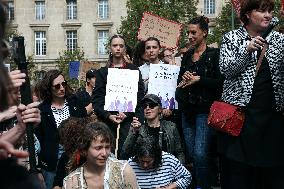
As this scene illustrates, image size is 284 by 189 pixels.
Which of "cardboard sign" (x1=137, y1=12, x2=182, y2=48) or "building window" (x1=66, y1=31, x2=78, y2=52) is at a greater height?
"building window" (x1=66, y1=31, x2=78, y2=52)

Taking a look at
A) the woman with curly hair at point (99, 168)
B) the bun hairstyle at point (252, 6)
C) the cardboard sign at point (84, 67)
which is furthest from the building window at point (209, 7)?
the bun hairstyle at point (252, 6)

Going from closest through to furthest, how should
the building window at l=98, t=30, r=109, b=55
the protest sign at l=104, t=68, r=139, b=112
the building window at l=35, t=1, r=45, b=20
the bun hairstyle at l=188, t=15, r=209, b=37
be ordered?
the bun hairstyle at l=188, t=15, r=209, b=37 → the protest sign at l=104, t=68, r=139, b=112 → the building window at l=98, t=30, r=109, b=55 → the building window at l=35, t=1, r=45, b=20

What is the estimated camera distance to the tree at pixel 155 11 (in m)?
37.6

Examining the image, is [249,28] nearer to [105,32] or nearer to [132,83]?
[132,83]

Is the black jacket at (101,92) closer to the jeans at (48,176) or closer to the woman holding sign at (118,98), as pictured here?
the woman holding sign at (118,98)

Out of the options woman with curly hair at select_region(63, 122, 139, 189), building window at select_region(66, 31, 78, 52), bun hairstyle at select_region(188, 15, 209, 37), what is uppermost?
building window at select_region(66, 31, 78, 52)

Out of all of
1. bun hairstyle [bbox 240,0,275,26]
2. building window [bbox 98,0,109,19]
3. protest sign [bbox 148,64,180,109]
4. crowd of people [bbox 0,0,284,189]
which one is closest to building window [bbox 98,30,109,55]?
Result: building window [bbox 98,0,109,19]

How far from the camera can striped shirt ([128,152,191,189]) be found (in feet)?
A: 22.0

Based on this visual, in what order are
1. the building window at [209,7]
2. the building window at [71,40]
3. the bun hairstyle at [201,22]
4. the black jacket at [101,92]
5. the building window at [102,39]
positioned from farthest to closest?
the building window at [102,39] < the building window at [71,40] < the building window at [209,7] < the black jacket at [101,92] < the bun hairstyle at [201,22]

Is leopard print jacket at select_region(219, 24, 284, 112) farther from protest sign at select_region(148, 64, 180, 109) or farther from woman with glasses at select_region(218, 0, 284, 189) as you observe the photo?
protest sign at select_region(148, 64, 180, 109)

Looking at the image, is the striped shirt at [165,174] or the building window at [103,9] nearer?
the striped shirt at [165,174]

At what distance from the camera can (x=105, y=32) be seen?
62.6 metres

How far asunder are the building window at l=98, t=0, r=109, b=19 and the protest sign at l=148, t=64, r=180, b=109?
55.1m

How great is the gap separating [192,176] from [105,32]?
55638 millimetres
